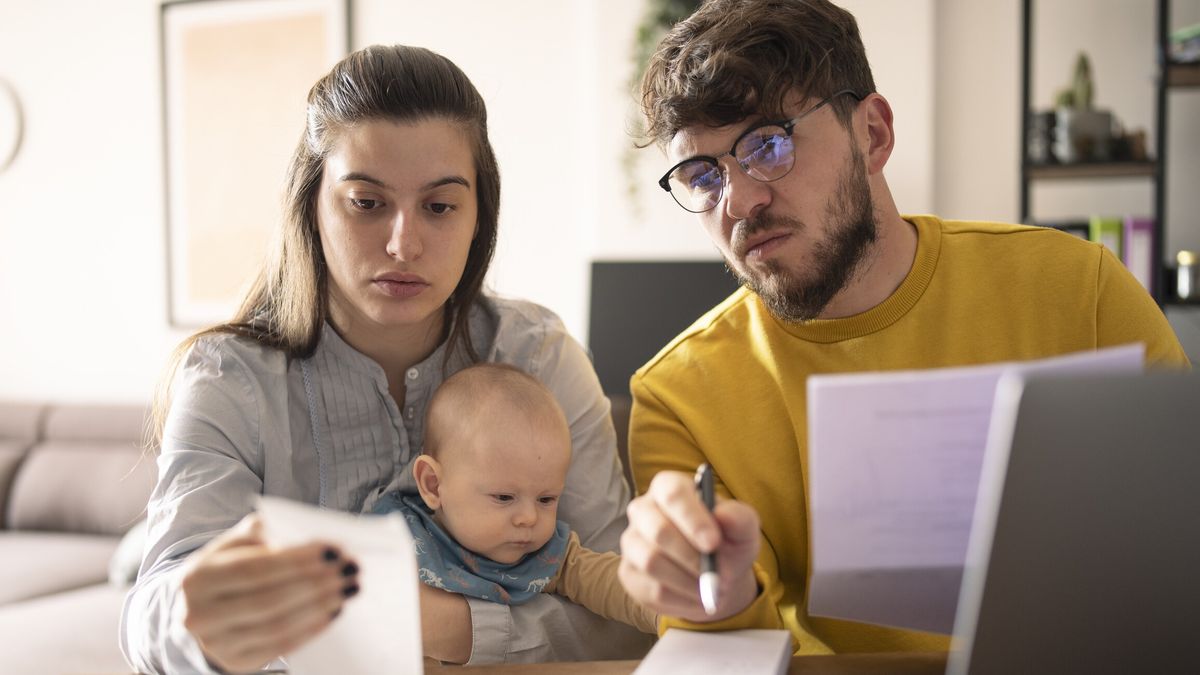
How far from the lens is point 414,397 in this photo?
4.64 feet

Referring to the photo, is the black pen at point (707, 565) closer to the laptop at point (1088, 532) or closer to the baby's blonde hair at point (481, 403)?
the laptop at point (1088, 532)

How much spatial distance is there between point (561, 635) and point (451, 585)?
0.52 ft

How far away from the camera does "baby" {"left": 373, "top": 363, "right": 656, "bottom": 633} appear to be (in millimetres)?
1222

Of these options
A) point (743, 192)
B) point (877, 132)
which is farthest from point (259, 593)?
point (877, 132)

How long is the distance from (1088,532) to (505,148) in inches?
126

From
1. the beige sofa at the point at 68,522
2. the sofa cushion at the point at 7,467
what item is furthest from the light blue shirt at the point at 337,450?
the sofa cushion at the point at 7,467

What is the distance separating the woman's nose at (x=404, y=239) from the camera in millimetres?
1249

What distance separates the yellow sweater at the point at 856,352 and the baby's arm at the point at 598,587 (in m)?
0.12

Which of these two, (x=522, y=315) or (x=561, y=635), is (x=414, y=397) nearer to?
(x=522, y=315)

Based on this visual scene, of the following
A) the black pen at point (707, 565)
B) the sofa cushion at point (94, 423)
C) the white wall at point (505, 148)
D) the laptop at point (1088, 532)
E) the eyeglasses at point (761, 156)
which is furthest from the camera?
the sofa cushion at point (94, 423)

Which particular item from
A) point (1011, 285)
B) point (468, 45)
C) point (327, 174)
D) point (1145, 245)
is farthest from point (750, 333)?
point (468, 45)

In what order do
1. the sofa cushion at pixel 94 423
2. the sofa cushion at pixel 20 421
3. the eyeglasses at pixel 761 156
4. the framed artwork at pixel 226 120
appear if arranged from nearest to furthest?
the eyeglasses at pixel 761 156, the framed artwork at pixel 226 120, the sofa cushion at pixel 94 423, the sofa cushion at pixel 20 421

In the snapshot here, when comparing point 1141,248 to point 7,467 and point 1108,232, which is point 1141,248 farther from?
point 7,467

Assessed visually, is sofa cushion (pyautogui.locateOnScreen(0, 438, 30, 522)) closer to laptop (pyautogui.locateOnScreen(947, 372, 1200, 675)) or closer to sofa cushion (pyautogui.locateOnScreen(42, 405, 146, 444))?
sofa cushion (pyautogui.locateOnScreen(42, 405, 146, 444))
